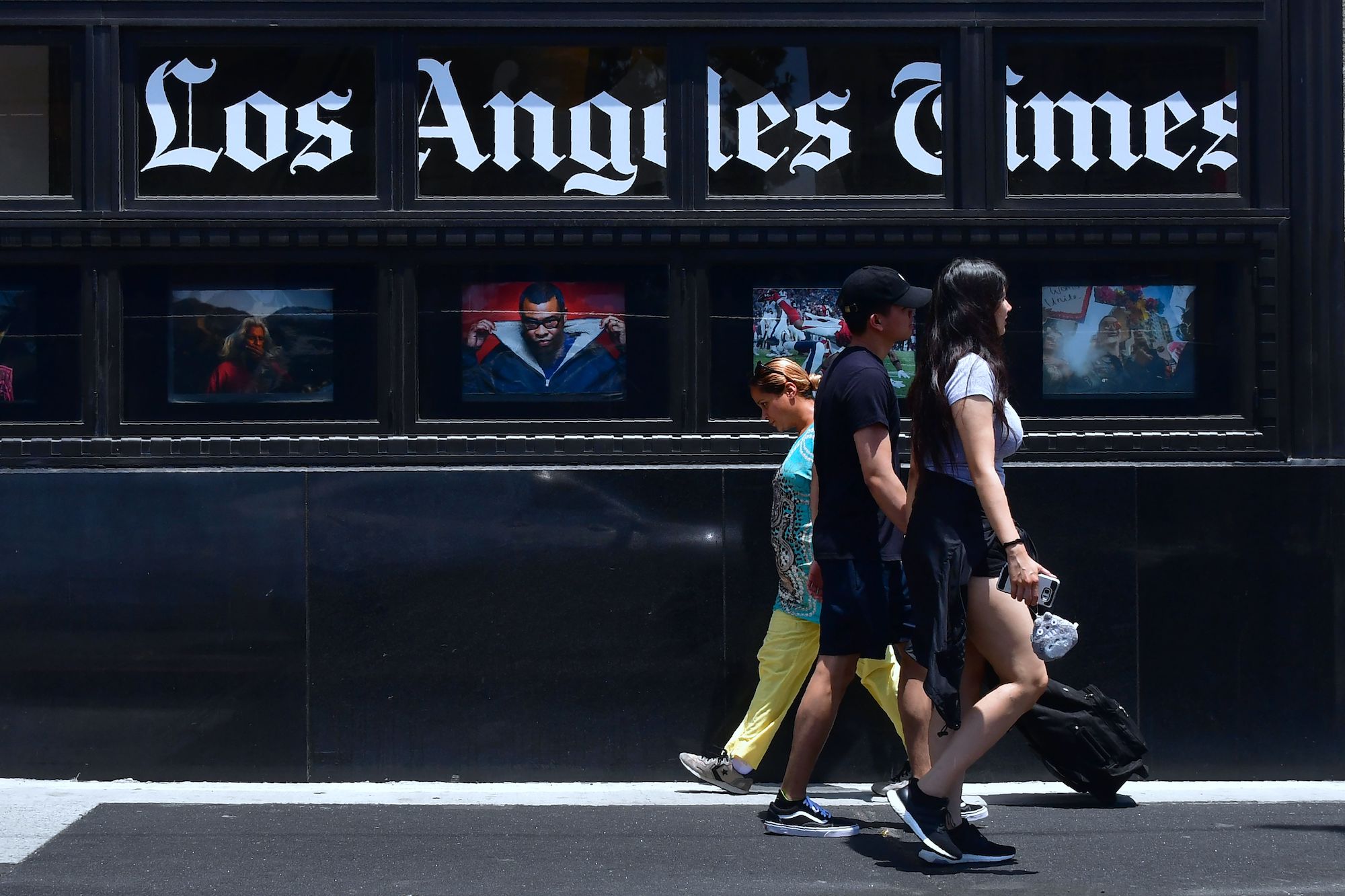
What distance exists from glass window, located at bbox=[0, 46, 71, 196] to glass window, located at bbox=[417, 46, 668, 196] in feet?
4.79

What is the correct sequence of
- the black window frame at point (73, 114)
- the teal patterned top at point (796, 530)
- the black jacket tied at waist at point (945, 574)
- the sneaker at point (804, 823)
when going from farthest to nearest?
the black window frame at point (73, 114) < the teal patterned top at point (796, 530) < the sneaker at point (804, 823) < the black jacket tied at waist at point (945, 574)

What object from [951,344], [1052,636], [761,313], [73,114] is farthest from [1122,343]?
[73,114]

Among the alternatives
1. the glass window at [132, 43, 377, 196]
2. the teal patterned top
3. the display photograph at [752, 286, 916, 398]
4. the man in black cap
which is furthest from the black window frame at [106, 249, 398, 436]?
the man in black cap

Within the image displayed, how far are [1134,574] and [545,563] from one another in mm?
2386

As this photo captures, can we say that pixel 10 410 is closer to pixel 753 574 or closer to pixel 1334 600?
pixel 753 574

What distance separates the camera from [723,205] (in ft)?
21.3

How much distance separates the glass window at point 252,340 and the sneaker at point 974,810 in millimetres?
2802

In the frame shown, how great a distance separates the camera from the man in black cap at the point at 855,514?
5.21m

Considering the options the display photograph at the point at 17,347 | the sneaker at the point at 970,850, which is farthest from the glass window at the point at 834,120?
the display photograph at the point at 17,347

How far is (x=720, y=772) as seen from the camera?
607 cm

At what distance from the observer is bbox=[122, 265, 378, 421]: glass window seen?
646 cm

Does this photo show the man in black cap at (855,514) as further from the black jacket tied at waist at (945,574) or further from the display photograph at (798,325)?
the display photograph at (798,325)

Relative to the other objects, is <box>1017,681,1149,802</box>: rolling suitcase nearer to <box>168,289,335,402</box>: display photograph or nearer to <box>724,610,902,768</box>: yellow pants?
<box>724,610,902,768</box>: yellow pants

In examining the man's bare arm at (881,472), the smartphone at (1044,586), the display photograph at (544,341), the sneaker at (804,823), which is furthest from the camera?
the display photograph at (544,341)
